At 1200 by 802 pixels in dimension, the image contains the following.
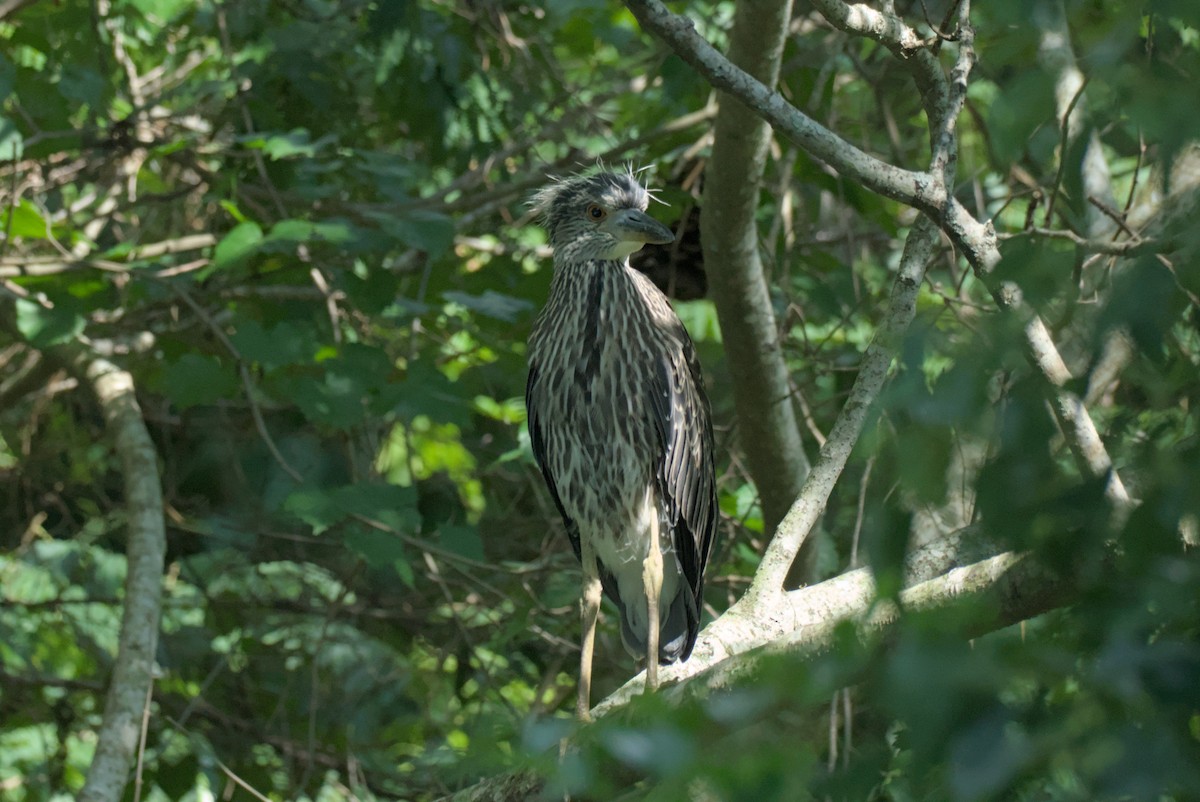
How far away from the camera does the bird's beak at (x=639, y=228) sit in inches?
144

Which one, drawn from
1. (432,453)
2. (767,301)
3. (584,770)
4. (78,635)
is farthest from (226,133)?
(584,770)

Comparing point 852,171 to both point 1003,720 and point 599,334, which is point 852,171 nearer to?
point 599,334

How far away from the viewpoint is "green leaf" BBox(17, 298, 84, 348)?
13.3 ft

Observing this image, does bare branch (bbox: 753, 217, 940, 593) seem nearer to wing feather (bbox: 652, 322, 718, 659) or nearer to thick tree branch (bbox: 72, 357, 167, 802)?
wing feather (bbox: 652, 322, 718, 659)

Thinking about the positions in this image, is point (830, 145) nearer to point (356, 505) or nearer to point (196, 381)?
point (356, 505)

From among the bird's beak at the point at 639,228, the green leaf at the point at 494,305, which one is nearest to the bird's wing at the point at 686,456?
the bird's beak at the point at 639,228

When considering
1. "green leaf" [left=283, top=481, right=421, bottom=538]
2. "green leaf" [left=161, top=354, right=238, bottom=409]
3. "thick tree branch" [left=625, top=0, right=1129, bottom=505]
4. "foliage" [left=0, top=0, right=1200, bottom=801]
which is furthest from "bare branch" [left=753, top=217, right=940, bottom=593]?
"green leaf" [left=161, top=354, right=238, bottom=409]

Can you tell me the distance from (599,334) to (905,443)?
8.63ft

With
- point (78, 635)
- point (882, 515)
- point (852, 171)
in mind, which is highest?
point (852, 171)

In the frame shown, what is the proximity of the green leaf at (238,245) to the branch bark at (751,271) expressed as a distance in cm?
144

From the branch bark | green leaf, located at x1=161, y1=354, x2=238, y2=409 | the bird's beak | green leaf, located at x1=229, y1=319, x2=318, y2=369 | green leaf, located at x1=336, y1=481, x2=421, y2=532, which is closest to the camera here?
the branch bark

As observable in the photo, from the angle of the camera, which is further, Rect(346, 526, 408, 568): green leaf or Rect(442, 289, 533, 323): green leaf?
Rect(442, 289, 533, 323): green leaf

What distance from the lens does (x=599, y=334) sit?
3.70m

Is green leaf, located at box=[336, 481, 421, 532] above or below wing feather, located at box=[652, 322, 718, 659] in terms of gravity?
below
